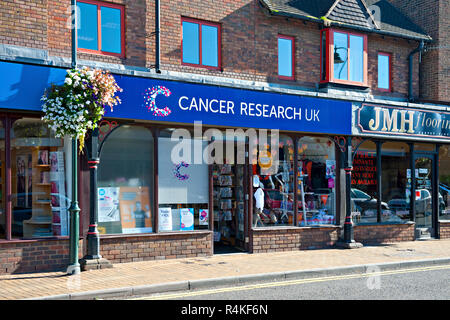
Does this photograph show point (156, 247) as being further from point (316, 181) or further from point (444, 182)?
point (444, 182)

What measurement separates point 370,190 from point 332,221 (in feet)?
5.72

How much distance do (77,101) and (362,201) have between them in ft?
28.4

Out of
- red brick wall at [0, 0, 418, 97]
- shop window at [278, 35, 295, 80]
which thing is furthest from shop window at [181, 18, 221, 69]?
shop window at [278, 35, 295, 80]

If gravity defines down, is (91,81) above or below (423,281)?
above

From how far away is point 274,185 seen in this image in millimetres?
12898

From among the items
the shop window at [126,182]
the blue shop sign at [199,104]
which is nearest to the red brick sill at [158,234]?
the shop window at [126,182]

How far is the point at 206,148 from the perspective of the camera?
1184 centimetres

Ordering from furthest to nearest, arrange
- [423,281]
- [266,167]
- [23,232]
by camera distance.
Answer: [266,167] → [23,232] → [423,281]

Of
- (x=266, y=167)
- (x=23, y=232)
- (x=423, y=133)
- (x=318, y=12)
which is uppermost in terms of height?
(x=318, y=12)

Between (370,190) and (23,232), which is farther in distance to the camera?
(370,190)

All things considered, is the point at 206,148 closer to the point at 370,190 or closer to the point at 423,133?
the point at 370,190

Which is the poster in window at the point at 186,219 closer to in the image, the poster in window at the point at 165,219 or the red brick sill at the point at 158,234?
the red brick sill at the point at 158,234

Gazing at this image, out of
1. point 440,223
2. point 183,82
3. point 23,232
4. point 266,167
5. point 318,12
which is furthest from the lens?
point 440,223

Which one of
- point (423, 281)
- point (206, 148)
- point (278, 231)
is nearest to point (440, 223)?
point (278, 231)
